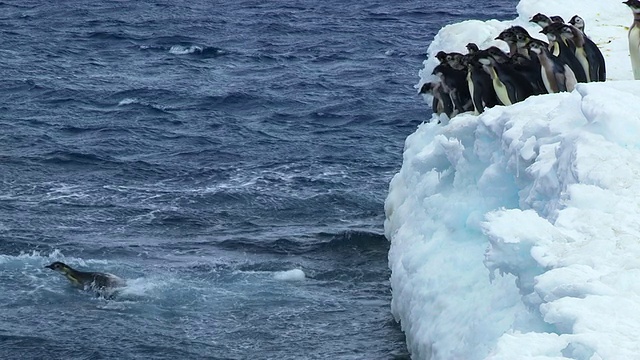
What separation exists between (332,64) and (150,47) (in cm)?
604

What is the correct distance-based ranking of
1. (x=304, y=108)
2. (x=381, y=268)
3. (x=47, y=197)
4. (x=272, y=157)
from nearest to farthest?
(x=381, y=268) → (x=47, y=197) → (x=272, y=157) → (x=304, y=108)

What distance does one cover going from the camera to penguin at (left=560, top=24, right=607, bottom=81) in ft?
63.5

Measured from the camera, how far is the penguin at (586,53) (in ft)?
63.5

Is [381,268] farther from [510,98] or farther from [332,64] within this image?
[332,64]

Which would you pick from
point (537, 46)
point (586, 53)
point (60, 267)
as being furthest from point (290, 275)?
point (586, 53)

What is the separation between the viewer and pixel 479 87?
1919 centimetres

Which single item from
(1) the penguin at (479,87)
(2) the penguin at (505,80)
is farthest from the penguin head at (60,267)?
(2) the penguin at (505,80)

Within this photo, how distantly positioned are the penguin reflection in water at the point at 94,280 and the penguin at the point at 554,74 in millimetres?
7138

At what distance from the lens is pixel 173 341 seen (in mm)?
Answer: 19125

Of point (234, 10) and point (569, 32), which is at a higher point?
point (569, 32)

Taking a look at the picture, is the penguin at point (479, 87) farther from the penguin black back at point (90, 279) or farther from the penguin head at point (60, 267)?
the penguin head at point (60, 267)

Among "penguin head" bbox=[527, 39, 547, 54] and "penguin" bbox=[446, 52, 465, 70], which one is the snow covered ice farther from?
"penguin head" bbox=[527, 39, 547, 54]

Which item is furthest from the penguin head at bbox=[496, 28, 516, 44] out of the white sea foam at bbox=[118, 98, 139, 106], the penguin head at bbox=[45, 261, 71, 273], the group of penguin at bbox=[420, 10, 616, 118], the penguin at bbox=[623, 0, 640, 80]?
the white sea foam at bbox=[118, 98, 139, 106]

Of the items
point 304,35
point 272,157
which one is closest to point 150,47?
point 304,35
